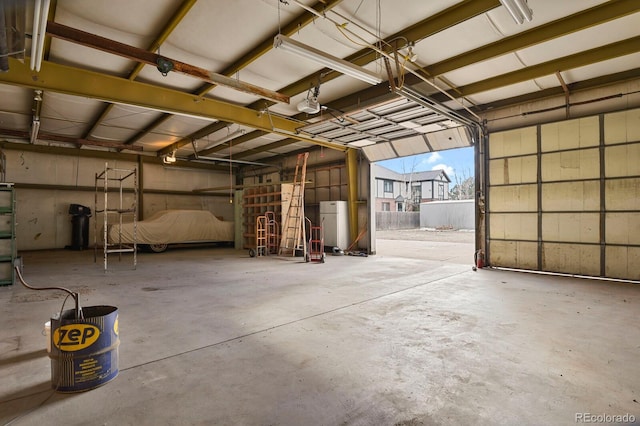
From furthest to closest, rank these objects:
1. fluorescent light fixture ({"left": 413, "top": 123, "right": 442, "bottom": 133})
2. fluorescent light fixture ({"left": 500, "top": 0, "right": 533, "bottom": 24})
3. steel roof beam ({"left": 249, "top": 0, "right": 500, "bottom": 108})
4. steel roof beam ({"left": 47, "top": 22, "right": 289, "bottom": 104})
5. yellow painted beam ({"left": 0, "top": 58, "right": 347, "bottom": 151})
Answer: fluorescent light fixture ({"left": 413, "top": 123, "right": 442, "bottom": 133}) < yellow painted beam ({"left": 0, "top": 58, "right": 347, "bottom": 151}) < steel roof beam ({"left": 47, "top": 22, "right": 289, "bottom": 104}) < steel roof beam ({"left": 249, "top": 0, "right": 500, "bottom": 108}) < fluorescent light fixture ({"left": 500, "top": 0, "right": 533, "bottom": 24})

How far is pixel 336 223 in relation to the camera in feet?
34.2

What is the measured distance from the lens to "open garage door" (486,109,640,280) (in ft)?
18.9

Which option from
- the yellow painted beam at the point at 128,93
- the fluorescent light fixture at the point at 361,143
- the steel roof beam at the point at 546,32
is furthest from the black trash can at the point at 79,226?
the steel roof beam at the point at 546,32

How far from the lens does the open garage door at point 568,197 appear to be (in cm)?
575

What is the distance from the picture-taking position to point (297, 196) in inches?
399

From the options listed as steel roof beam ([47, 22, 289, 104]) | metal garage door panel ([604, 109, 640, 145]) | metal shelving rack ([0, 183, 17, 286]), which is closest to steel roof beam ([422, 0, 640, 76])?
metal garage door panel ([604, 109, 640, 145])

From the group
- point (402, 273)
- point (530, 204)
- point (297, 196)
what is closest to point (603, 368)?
point (402, 273)

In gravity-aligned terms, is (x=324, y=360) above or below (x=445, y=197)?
below

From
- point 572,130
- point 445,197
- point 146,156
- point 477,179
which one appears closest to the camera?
point 572,130

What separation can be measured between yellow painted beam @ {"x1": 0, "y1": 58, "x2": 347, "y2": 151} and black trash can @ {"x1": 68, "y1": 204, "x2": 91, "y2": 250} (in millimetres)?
7672

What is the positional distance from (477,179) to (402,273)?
3.02m

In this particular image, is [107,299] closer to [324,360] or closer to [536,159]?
[324,360]

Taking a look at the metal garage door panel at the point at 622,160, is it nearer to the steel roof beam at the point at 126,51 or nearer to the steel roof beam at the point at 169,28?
the steel roof beam at the point at 126,51

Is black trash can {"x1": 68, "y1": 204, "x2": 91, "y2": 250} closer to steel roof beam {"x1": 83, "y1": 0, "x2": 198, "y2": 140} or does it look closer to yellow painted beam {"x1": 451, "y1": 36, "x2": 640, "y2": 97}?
steel roof beam {"x1": 83, "y1": 0, "x2": 198, "y2": 140}
